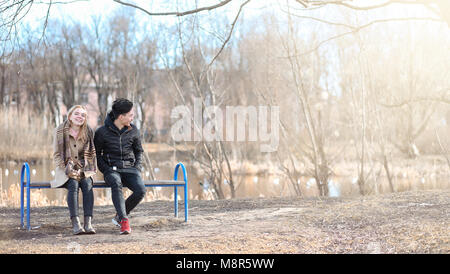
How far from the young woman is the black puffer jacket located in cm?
9

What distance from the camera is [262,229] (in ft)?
15.7

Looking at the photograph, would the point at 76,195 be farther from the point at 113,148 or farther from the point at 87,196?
the point at 113,148

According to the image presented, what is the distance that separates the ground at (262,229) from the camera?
403 centimetres

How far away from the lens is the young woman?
4.68 metres

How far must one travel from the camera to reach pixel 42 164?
51.9 ft

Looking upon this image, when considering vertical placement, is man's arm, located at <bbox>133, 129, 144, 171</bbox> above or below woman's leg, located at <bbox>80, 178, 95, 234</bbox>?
above

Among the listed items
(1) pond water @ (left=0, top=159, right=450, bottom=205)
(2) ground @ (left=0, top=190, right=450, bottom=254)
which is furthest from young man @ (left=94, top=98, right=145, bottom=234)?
(1) pond water @ (left=0, top=159, right=450, bottom=205)

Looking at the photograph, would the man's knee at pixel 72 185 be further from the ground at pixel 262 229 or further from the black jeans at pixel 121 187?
the ground at pixel 262 229

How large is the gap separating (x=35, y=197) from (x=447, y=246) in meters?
7.30

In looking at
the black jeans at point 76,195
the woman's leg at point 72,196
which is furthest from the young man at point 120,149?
the woman's leg at point 72,196

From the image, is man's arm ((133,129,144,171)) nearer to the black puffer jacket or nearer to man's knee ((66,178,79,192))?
the black puffer jacket

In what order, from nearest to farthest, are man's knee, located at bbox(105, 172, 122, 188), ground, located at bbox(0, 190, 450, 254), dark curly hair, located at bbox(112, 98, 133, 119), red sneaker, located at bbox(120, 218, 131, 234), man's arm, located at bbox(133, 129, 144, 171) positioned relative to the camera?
ground, located at bbox(0, 190, 450, 254)
red sneaker, located at bbox(120, 218, 131, 234)
man's knee, located at bbox(105, 172, 122, 188)
dark curly hair, located at bbox(112, 98, 133, 119)
man's arm, located at bbox(133, 129, 144, 171)
